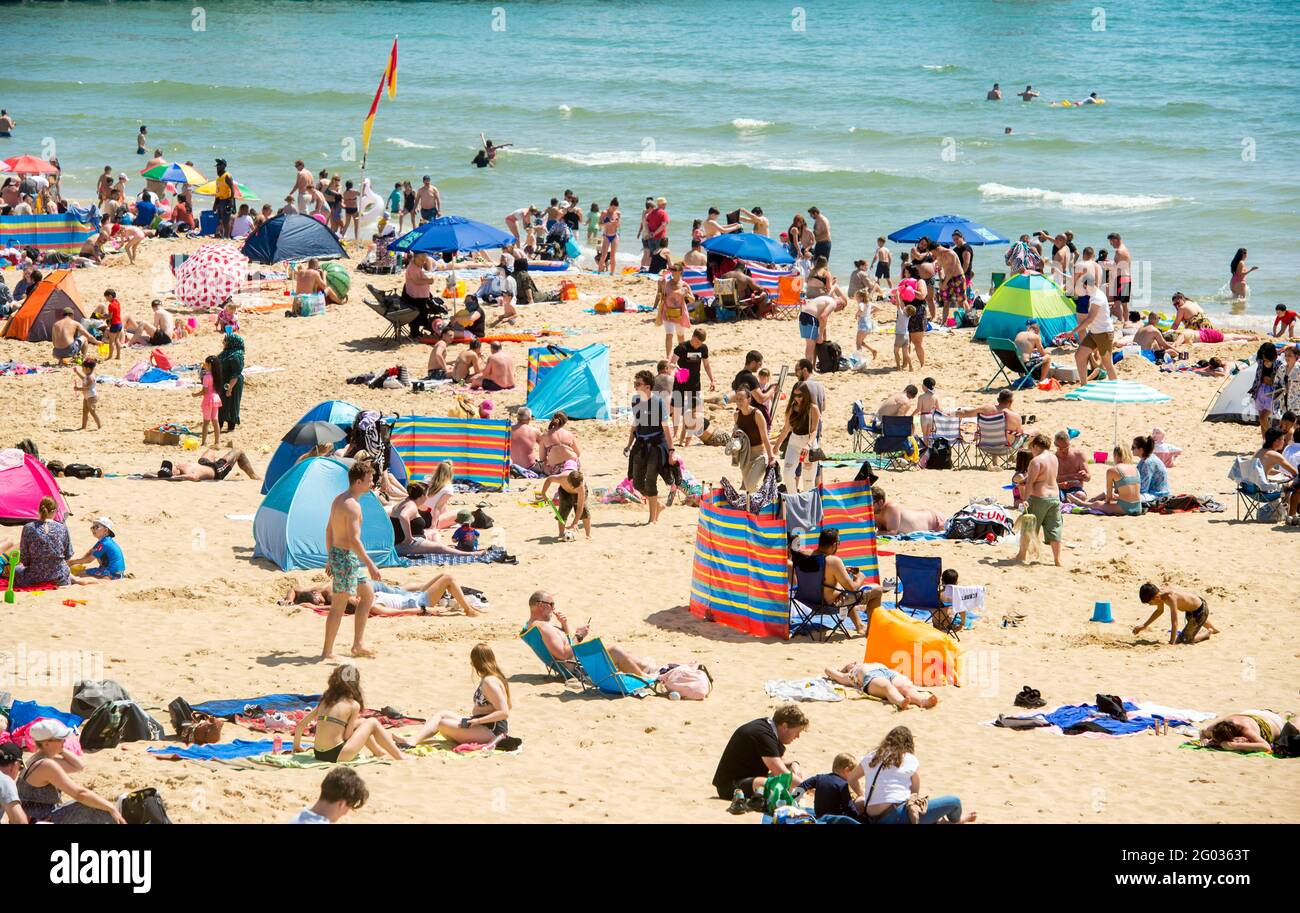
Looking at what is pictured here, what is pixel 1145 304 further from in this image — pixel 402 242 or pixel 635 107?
pixel 635 107

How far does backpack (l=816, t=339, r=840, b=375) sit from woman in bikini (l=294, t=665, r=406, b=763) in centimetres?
1214

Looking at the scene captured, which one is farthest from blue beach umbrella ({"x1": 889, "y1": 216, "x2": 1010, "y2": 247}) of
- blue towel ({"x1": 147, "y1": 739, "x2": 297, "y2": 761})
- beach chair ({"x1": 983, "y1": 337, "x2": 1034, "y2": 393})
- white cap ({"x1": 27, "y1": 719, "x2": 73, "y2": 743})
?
white cap ({"x1": 27, "y1": 719, "x2": 73, "y2": 743})

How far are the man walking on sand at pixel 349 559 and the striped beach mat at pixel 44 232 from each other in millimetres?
18929

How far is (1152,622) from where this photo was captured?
38.2 feet

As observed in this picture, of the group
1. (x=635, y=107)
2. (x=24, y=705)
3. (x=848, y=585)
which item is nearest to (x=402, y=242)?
(x=848, y=585)

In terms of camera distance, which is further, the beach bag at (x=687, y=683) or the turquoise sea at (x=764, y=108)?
the turquoise sea at (x=764, y=108)

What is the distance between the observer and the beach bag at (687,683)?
10117mm

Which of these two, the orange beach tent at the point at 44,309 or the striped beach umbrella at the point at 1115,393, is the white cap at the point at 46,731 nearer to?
the striped beach umbrella at the point at 1115,393

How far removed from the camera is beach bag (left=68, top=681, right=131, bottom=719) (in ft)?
28.5

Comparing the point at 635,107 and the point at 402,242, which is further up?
the point at 635,107

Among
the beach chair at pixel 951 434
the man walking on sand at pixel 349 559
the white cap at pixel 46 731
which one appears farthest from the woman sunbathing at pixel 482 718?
the beach chair at pixel 951 434

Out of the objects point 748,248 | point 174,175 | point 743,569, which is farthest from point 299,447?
point 174,175

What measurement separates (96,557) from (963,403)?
10.4m

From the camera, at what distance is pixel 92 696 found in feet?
28.7
